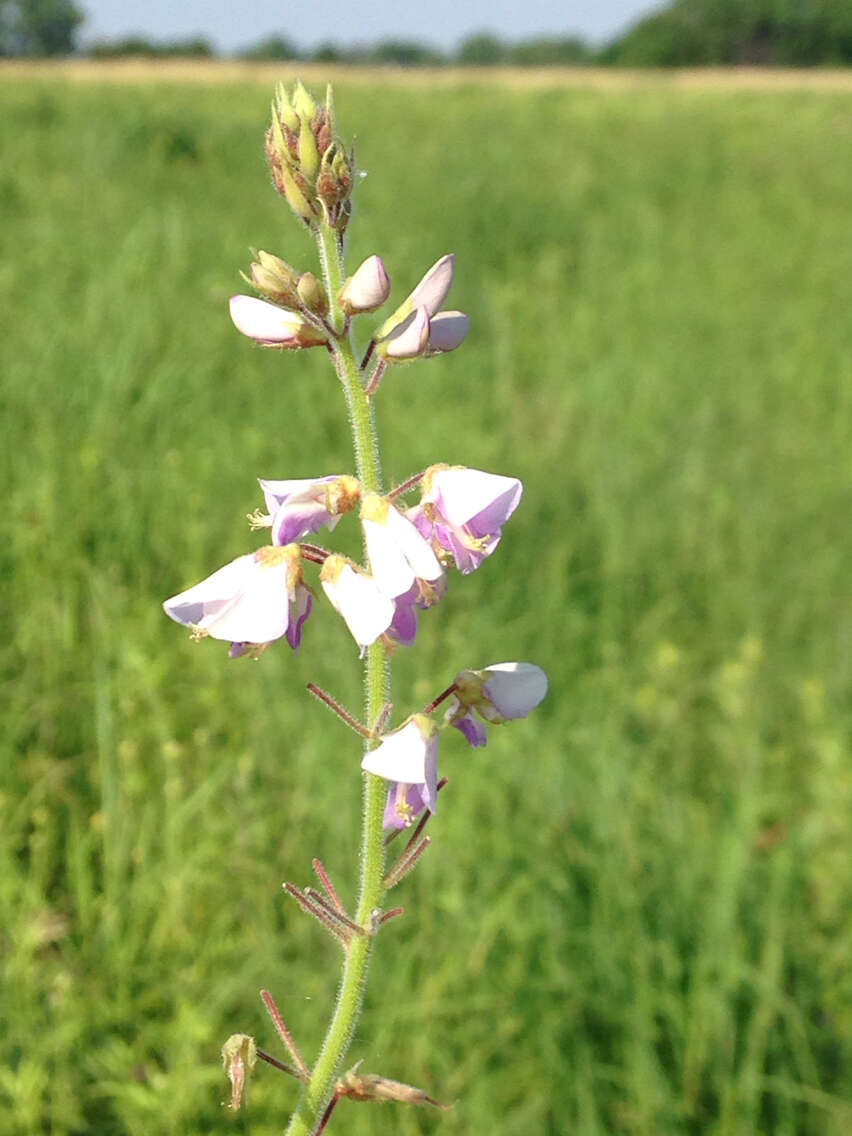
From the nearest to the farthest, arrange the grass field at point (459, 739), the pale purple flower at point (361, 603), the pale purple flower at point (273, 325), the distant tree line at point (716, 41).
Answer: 1. the pale purple flower at point (361, 603)
2. the pale purple flower at point (273, 325)
3. the grass field at point (459, 739)
4. the distant tree line at point (716, 41)

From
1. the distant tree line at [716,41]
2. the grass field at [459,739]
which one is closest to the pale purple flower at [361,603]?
the grass field at [459,739]

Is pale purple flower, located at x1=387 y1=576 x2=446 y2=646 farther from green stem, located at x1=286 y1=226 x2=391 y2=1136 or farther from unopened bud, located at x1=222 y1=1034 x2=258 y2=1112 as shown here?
unopened bud, located at x1=222 y1=1034 x2=258 y2=1112

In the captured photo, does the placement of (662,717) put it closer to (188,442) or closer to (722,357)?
(188,442)

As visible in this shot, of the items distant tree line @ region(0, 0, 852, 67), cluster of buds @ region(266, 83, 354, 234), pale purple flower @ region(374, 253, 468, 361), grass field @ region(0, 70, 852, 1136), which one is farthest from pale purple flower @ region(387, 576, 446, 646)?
distant tree line @ region(0, 0, 852, 67)

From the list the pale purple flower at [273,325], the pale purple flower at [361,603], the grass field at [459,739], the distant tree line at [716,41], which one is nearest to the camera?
the pale purple flower at [361,603]

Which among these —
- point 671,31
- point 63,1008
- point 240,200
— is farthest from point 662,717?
point 671,31

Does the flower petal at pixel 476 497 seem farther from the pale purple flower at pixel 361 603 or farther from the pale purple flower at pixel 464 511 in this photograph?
the pale purple flower at pixel 361 603
